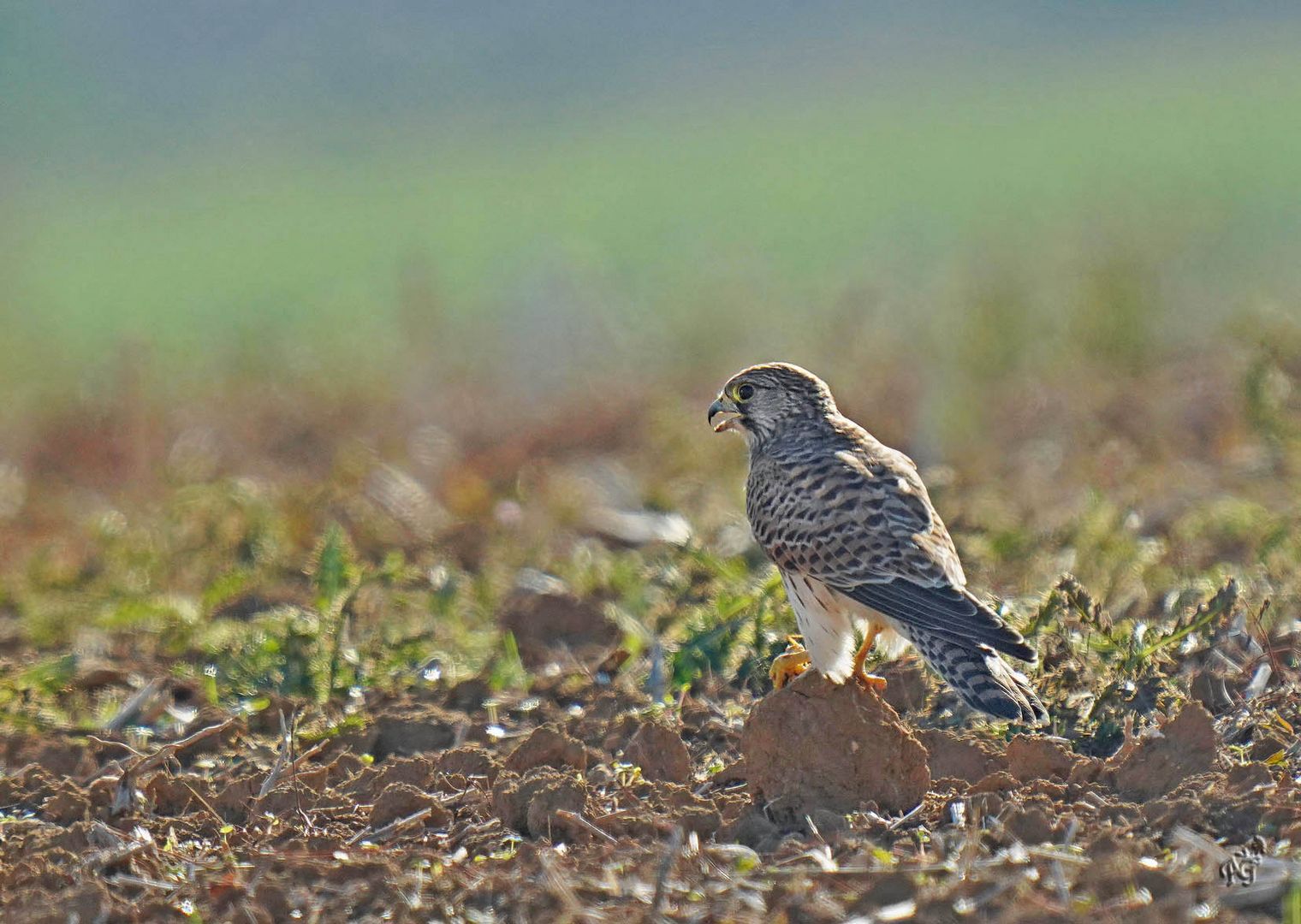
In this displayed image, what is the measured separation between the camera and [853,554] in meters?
5.31

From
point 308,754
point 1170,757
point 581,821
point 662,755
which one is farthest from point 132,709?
point 1170,757

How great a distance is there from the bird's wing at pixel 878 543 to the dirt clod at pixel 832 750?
1.33ft

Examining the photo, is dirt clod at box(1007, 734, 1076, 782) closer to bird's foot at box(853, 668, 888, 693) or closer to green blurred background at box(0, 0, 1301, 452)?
bird's foot at box(853, 668, 888, 693)

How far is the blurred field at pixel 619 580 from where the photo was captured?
4.12 metres

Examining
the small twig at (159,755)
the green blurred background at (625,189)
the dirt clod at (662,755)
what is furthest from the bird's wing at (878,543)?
the green blurred background at (625,189)

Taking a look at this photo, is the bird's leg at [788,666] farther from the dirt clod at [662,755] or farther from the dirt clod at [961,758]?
the dirt clod at [961,758]

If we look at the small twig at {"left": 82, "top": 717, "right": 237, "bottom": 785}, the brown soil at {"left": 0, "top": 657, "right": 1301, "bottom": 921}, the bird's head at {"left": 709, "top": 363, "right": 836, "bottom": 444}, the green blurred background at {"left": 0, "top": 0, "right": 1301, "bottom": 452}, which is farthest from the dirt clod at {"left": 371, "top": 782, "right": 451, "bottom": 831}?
the green blurred background at {"left": 0, "top": 0, "right": 1301, "bottom": 452}

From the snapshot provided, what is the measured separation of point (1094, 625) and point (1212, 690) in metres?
0.39

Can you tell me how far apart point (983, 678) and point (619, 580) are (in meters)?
2.59

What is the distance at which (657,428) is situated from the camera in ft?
32.7

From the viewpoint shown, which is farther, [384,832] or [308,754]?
[308,754]

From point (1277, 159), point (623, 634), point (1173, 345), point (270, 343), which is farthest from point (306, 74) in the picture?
point (623, 634)

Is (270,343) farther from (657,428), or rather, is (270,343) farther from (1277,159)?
(1277,159)
